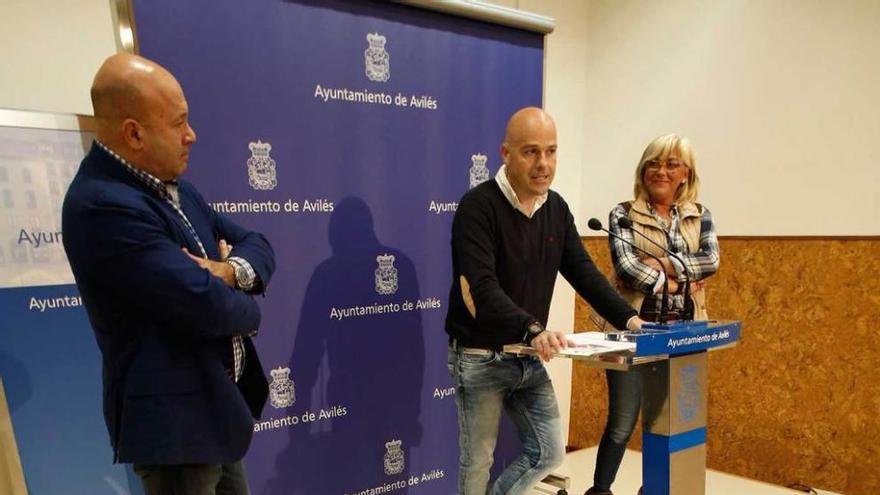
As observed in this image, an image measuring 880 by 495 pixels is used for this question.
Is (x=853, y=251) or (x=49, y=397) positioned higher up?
(x=853, y=251)

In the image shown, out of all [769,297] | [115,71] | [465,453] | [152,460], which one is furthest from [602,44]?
[152,460]

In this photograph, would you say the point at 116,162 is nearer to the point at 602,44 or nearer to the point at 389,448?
the point at 389,448

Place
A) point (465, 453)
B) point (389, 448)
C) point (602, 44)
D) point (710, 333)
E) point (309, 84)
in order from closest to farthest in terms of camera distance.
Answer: point (710, 333), point (465, 453), point (309, 84), point (389, 448), point (602, 44)

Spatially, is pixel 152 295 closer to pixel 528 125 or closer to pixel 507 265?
pixel 507 265

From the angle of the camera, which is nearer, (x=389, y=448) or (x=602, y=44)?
(x=389, y=448)

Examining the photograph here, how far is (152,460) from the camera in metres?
1.19

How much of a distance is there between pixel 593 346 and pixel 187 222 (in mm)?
1095

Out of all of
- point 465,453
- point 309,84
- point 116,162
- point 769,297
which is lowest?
point 465,453

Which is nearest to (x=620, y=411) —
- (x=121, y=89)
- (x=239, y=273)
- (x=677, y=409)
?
(x=677, y=409)

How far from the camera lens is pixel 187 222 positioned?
137 centimetres

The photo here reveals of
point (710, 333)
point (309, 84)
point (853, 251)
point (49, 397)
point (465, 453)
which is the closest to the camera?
point (710, 333)

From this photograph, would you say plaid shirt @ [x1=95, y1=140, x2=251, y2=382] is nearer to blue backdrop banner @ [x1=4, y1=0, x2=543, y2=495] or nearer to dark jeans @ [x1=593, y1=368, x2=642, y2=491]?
blue backdrop banner @ [x1=4, y1=0, x2=543, y2=495]

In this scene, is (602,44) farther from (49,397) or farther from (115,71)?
(49,397)

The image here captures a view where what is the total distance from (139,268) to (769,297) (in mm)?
2980
